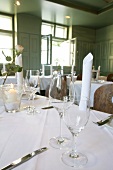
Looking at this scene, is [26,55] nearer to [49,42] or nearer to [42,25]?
[49,42]

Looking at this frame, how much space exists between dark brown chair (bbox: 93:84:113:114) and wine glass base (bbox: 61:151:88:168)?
0.77 meters

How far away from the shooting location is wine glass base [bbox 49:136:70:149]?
1.73 ft

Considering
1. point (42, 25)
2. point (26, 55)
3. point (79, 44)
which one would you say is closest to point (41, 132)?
point (26, 55)

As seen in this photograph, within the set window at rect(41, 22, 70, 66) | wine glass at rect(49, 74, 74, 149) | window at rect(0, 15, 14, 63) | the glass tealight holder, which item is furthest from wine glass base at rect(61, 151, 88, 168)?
window at rect(41, 22, 70, 66)

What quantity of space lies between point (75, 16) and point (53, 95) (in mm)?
5488

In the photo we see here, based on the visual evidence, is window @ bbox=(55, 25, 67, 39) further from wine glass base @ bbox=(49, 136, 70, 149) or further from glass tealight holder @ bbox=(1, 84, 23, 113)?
wine glass base @ bbox=(49, 136, 70, 149)

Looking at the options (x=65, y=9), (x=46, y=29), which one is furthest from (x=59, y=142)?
(x=46, y=29)

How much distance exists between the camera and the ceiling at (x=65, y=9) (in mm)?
4551

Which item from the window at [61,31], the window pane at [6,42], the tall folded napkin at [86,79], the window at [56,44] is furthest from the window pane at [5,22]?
the tall folded napkin at [86,79]

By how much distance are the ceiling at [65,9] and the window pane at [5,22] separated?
0.30 metres

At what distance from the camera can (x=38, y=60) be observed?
6008 millimetres

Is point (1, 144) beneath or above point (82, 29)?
beneath

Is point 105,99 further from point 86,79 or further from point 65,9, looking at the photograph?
point 65,9

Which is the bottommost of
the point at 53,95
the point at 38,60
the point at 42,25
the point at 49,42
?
the point at 53,95
